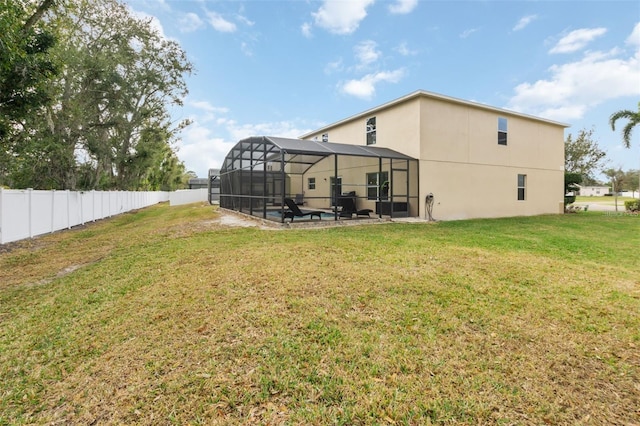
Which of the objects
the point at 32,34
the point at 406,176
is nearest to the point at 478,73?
the point at 406,176

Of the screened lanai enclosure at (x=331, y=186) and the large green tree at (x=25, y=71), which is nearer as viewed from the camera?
the large green tree at (x=25, y=71)

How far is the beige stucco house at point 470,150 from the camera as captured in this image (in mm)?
11930

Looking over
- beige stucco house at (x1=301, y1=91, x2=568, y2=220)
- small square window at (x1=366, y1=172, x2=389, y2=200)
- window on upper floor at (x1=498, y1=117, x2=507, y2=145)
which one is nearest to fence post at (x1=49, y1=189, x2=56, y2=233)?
small square window at (x1=366, y1=172, x2=389, y2=200)

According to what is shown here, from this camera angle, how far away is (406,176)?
39.2 ft

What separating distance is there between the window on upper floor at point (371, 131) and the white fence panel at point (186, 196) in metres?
21.7

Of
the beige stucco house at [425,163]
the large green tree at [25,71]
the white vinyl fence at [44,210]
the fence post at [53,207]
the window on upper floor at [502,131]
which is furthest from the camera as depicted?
the window on upper floor at [502,131]

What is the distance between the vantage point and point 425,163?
1184 centimetres

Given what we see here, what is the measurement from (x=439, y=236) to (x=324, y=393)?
6677mm

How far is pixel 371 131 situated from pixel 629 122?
49.5ft

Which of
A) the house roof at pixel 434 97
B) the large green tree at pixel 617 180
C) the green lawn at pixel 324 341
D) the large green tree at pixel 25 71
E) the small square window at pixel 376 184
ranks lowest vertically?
the green lawn at pixel 324 341

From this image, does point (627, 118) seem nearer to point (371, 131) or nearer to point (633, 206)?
point (633, 206)

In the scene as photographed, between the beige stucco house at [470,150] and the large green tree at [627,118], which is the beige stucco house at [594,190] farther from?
the beige stucco house at [470,150]

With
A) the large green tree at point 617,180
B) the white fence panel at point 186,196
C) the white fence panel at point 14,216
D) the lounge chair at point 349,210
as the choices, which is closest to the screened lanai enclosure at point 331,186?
the lounge chair at point 349,210

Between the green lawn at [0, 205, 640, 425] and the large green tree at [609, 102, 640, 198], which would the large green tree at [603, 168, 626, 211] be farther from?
the green lawn at [0, 205, 640, 425]
